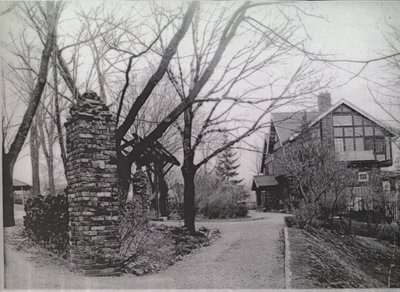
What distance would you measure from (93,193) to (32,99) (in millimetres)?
1452

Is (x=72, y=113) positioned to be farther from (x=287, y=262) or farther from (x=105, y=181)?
(x=287, y=262)

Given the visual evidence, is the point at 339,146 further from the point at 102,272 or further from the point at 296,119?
the point at 102,272

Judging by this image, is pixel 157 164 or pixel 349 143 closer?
pixel 349 143

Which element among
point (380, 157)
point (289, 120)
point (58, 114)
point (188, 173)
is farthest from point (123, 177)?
point (380, 157)

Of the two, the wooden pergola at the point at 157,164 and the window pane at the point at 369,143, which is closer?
the wooden pergola at the point at 157,164

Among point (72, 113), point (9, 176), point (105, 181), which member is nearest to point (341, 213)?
point (105, 181)

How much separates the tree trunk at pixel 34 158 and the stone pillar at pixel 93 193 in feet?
1.85

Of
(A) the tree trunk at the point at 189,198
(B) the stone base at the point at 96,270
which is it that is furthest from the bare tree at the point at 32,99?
(A) the tree trunk at the point at 189,198

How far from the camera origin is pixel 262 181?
7.34 meters

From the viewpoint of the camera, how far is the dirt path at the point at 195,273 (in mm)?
4859

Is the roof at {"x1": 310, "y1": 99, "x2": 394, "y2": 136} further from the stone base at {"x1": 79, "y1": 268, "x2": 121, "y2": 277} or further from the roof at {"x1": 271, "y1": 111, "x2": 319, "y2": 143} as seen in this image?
the stone base at {"x1": 79, "y1": 268, "x2": 121, "y2": 277}

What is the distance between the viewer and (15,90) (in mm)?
5266

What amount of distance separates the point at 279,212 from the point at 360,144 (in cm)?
254

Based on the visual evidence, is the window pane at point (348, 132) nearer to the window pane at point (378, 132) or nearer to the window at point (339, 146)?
the window at point (339, 146)
